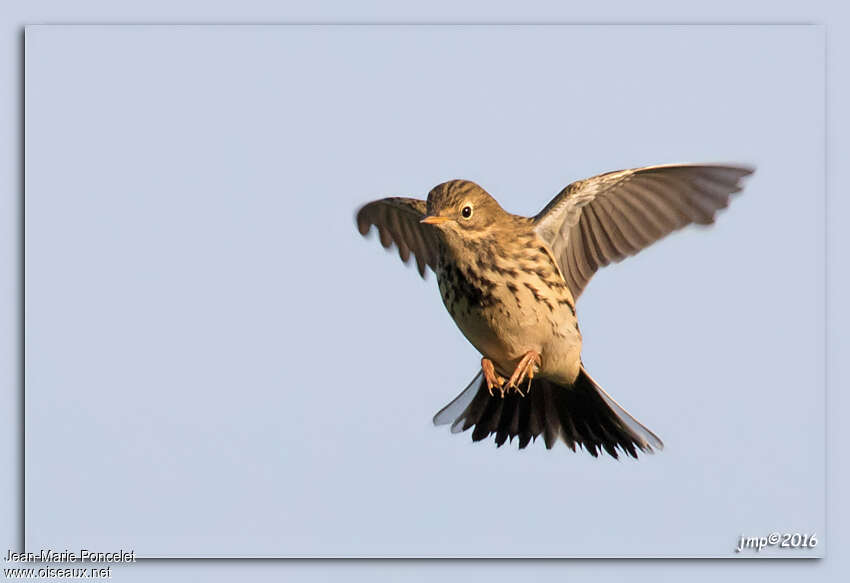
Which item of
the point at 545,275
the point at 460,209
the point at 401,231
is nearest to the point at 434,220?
the point at 460,209

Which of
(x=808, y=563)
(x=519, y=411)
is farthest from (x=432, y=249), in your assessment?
(x=808, y=563)

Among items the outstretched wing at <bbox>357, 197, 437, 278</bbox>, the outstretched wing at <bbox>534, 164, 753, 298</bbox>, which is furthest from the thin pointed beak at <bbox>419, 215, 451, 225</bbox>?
the outstretched wing at <bbox>357, 197, 437, 278</bbox>

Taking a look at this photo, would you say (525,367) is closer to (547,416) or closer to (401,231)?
(547,416)

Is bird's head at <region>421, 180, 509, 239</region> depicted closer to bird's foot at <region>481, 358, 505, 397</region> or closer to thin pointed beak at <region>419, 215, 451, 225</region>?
thin pointed beak at <region>419, 215, 451, 225</region>

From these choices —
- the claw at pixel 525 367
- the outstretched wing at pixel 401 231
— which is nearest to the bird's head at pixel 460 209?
the claw at pixel 525 367

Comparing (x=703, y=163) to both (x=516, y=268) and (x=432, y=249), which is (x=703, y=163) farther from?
(x=432, y=249)

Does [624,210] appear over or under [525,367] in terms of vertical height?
over
